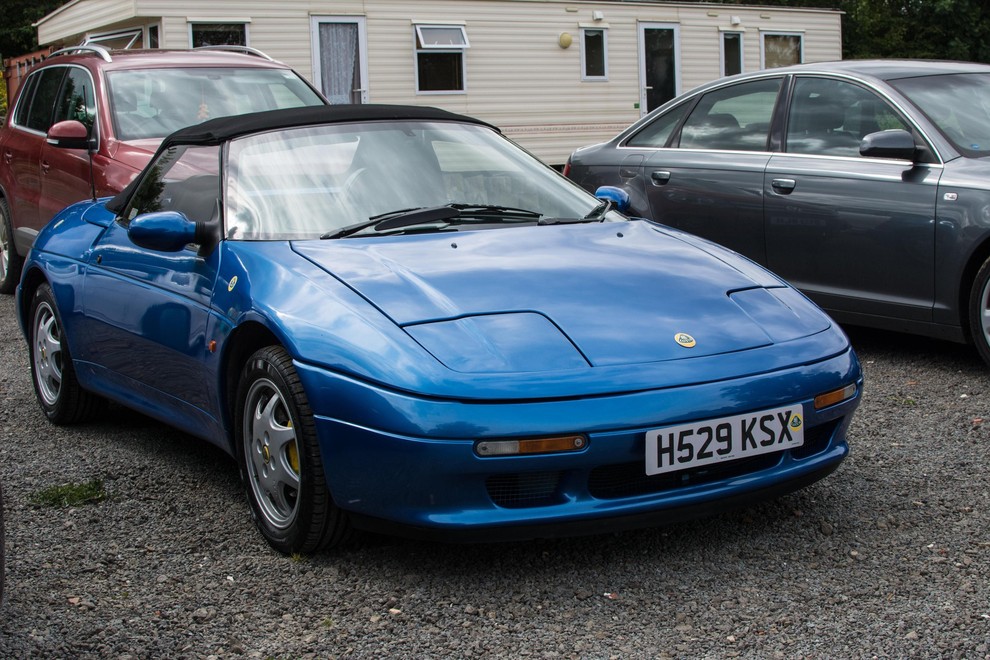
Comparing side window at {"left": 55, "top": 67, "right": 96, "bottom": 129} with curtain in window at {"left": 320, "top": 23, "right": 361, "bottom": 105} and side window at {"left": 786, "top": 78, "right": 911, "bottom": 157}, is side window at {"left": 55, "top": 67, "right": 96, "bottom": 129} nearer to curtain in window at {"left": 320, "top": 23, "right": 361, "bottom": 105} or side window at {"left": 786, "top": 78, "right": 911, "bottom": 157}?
side window at {"left": 786, "top": 78, "right": 911, "bottom": 157}

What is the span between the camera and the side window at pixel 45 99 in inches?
348

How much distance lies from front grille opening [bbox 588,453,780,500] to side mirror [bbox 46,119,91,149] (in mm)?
5288

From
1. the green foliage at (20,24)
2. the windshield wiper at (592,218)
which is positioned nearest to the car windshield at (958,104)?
the windshield wiper at (592,218)

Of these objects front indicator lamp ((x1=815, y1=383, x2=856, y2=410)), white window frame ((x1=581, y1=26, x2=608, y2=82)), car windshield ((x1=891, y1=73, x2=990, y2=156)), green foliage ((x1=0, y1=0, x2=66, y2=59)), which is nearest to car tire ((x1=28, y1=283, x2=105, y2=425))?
front indicator lamp ((x1=815, y1=383, x2=856, y2=410))

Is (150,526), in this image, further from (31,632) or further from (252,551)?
(31,632)

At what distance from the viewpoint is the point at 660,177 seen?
716 centimetres

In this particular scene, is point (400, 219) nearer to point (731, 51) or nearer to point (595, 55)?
point (595, 55)

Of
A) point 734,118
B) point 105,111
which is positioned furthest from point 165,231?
point 105,111

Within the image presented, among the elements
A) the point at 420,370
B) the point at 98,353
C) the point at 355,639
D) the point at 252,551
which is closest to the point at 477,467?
the point at 420,370

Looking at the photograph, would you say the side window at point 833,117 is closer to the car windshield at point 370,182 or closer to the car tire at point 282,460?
the car windshield at point 370,182

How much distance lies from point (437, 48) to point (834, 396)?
16.0m

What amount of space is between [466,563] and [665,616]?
2.20 feet

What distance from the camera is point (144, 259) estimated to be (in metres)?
4.49

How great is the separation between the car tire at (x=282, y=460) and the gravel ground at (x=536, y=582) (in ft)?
0.32
